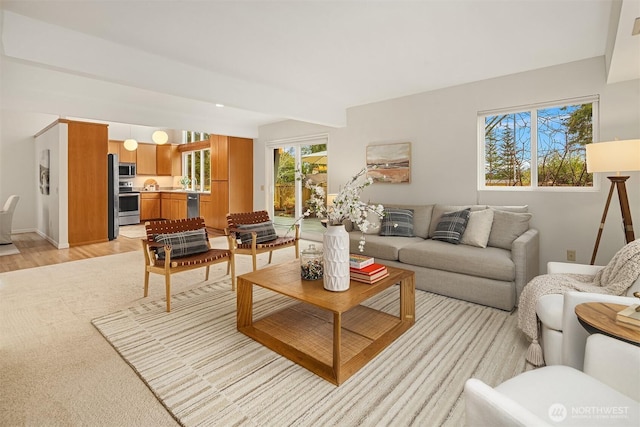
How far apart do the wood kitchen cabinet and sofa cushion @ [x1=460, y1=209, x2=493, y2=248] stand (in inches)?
349

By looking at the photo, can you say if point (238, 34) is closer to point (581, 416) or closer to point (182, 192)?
point (581, 416)

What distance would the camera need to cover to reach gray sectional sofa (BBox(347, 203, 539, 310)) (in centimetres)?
300

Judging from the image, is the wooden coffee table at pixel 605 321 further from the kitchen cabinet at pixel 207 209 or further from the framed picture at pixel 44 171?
the framed picture at pixel 44 171

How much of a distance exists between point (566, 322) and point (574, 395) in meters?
0.65

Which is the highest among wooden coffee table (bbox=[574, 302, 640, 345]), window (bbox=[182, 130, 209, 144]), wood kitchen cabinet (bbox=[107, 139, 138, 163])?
window (bbox=[182, 130, 209, 144])

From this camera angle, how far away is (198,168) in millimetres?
9188

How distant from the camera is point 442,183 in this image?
4.56 m

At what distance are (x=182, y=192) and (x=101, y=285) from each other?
5.27 meters

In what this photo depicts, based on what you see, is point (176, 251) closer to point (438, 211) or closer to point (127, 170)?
point (438, 211)

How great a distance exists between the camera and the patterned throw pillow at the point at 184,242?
328 centimetres

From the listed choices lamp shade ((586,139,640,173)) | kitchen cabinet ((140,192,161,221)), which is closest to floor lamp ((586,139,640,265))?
lamp shade ((586,139,640,173))

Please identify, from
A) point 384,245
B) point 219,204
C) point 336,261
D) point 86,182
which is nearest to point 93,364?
point 336,261

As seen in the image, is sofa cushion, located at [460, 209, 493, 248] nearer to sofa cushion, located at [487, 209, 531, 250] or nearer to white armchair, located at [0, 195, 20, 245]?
sofa cushion, located at [487, 209, 531, 250]

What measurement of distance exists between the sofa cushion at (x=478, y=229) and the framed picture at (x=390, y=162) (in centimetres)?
144
